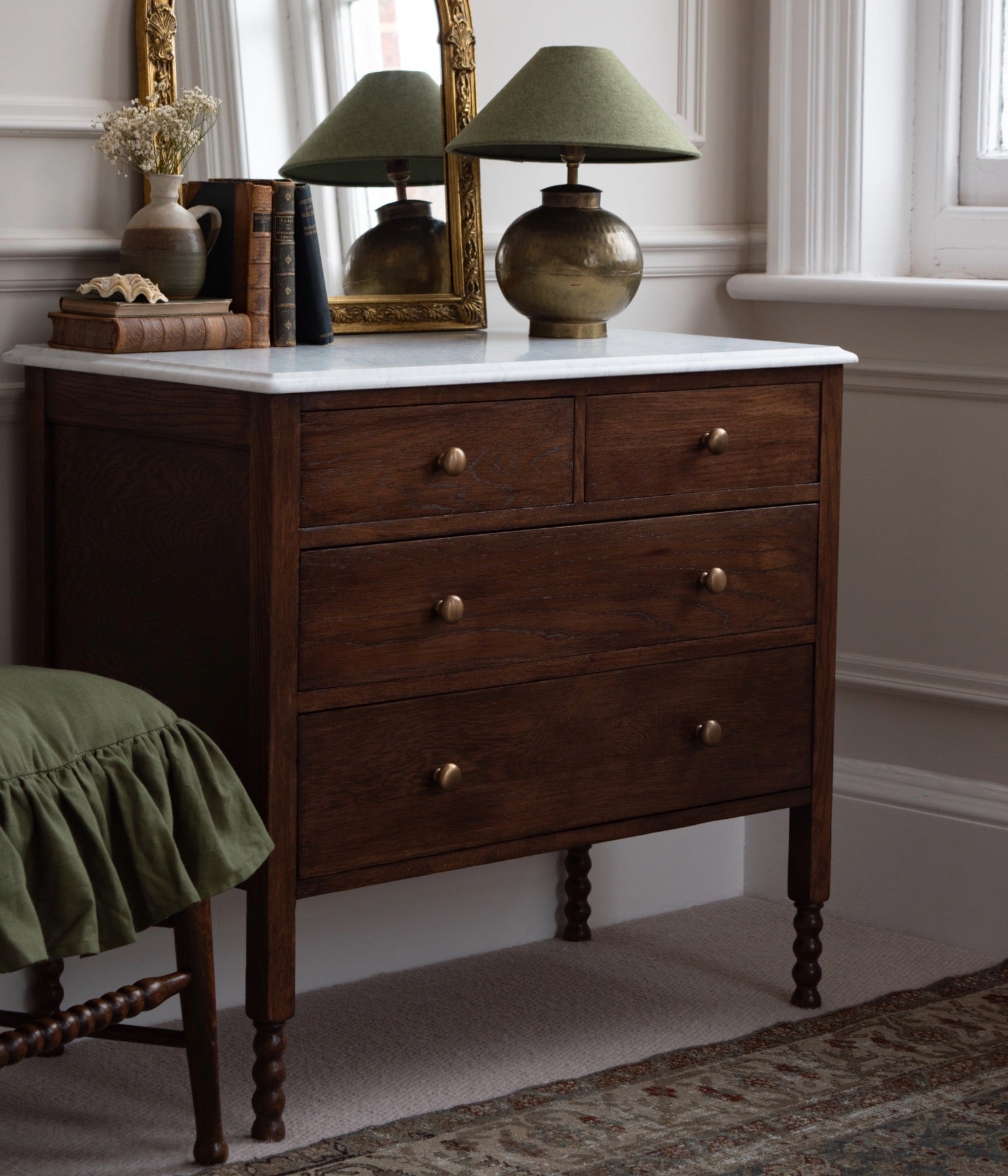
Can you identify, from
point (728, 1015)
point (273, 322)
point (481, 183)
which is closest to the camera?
point (273, 322)

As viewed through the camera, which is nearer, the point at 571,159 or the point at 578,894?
the point at 571,159

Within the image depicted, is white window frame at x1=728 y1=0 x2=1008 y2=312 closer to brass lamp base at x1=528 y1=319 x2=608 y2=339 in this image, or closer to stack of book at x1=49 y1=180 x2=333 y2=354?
brass lamp base at x1=528 y1=319 x2=608 y2=339

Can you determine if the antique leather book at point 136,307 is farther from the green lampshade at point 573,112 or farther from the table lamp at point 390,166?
the green lampshade at point 573,112

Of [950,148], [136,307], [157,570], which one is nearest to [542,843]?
[157,570]

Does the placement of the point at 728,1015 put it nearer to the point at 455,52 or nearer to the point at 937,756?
the point at 937,756

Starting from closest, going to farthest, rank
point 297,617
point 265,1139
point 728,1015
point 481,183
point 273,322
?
1. point 297,617
2. point 265,1139
3. point 273,322
4. point 728,1015
5. point 481,183

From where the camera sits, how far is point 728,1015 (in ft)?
8.43

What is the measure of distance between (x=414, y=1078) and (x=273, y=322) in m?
1.03

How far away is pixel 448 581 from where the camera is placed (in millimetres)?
2092

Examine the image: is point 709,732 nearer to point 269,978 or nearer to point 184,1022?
point 269,978

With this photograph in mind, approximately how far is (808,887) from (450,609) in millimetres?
822

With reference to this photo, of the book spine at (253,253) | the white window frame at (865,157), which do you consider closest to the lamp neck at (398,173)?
the book spine at (253,253)

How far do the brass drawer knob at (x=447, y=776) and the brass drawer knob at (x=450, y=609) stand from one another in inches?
7.2

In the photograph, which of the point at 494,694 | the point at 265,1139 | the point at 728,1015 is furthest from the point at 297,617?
the point at 728,1015
